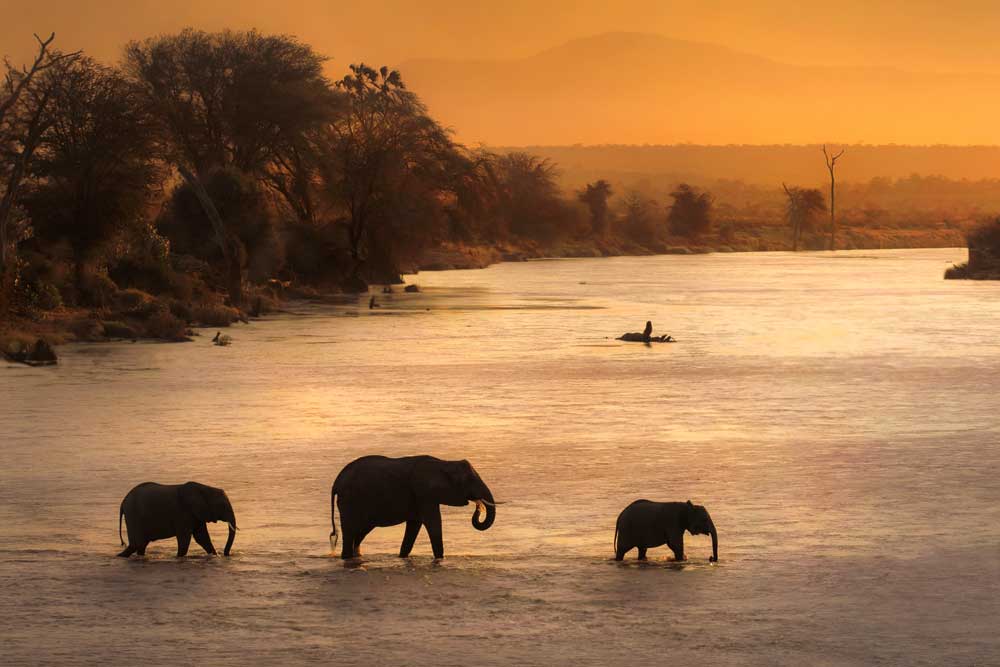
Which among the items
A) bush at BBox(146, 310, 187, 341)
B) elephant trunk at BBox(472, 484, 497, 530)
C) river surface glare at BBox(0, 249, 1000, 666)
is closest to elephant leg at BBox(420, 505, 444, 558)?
river surface glare at BBox(0, 249, 1000, 666)

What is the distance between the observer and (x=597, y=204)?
130750 mm

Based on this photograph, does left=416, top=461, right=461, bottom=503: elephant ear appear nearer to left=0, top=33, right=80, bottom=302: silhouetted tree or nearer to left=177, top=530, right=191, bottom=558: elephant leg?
left=177, top=530, right=191, bottom=558: elephant leg

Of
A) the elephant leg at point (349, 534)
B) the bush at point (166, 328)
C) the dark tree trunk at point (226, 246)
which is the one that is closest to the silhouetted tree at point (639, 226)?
the dark tree trunk at point (226, 246)

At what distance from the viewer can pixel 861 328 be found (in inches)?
1489

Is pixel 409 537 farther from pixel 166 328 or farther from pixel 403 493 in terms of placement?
pixel 166 328

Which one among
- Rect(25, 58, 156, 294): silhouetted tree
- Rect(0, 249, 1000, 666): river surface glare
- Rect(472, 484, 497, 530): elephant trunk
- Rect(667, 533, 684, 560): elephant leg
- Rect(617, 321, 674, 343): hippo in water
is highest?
Rect(25, 58, 156, 294): silhouetted tree

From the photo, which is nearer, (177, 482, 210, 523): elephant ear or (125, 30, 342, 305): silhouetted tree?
(177, 482, 210, 523): elephant ear

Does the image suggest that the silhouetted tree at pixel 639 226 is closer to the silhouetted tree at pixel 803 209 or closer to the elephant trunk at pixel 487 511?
the silhouetted tree at pixel 803 209

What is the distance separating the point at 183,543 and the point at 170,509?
334mm

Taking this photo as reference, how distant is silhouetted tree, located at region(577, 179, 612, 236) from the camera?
426 feet

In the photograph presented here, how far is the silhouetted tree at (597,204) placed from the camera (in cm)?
12988

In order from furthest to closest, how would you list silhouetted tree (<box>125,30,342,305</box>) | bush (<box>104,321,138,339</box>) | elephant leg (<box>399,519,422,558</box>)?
silhouetted tree (<box>125,30,342,305</box>), bush (<box>104,321,138,339</box>), elephant leg (<box>399,519,422,558</box>)

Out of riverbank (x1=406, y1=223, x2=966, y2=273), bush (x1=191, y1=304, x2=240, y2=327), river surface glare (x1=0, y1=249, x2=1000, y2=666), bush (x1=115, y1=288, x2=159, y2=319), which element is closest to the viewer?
river surface glare (x1=0, y1=249, x2=1000, y2=666)

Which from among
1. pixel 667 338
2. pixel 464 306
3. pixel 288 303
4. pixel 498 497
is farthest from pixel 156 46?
pixel 498 497
